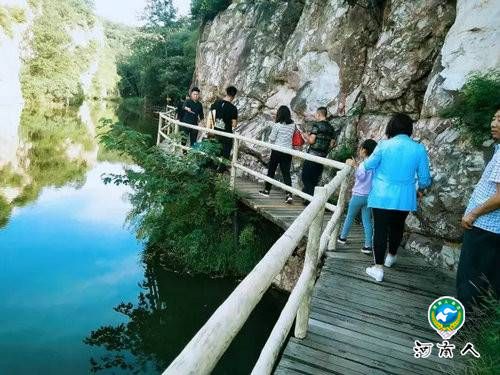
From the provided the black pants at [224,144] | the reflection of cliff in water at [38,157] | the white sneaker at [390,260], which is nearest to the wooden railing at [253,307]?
the white sneaker at [390,260]

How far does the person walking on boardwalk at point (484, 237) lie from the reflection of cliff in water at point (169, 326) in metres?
3.63

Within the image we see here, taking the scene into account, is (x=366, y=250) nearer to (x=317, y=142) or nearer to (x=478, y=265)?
(x=317, y=142)

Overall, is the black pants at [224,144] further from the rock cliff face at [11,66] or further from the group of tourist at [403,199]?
the rock cliff face at [11,66]

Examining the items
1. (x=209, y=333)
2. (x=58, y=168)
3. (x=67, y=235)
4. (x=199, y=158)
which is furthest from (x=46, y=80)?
(x=209, y=333)

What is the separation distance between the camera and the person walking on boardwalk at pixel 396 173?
4.31 metres

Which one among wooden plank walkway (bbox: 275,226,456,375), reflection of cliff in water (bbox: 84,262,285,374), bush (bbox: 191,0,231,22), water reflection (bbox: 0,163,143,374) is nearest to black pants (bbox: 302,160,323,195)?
wooden plank walkway (bbox: 275,226,456,375)

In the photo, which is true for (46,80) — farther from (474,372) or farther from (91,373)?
(474,372)

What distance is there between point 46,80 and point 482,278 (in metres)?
47.5

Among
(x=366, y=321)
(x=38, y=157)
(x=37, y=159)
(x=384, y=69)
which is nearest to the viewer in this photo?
(x=366, y=321)

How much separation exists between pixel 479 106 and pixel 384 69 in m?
3.35

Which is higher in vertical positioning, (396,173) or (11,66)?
(11,66)

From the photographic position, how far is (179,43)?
42750 mm

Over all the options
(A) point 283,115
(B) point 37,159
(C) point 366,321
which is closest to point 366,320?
(C) point 366,321

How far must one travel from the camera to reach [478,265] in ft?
10.9
